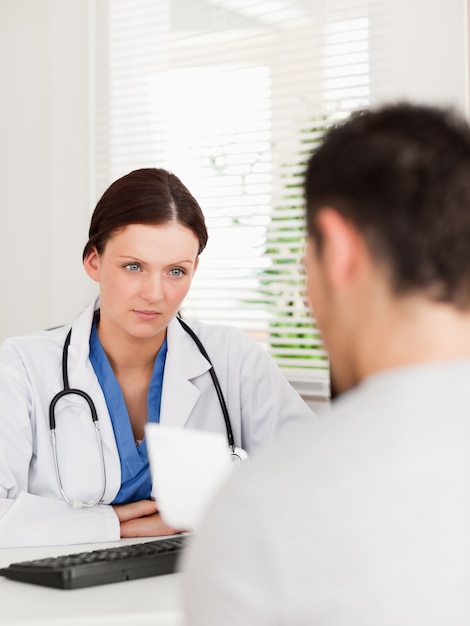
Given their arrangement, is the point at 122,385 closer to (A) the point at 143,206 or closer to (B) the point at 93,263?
(B) the point at 93,263

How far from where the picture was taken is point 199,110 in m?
2.90

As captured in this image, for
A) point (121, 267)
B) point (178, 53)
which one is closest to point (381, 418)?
point (121, 267)

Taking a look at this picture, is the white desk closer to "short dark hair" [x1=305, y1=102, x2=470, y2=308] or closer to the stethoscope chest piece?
the stethoscope chest piece

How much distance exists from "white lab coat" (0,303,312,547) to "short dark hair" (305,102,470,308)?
1.11 m

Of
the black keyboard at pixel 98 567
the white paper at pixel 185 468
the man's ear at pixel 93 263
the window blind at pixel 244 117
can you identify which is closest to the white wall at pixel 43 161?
the window blind at pixel 244 117

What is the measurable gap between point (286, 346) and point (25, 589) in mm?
1520

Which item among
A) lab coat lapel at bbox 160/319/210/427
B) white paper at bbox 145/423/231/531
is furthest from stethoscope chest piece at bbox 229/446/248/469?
white paper at bbox 145/423/231/531

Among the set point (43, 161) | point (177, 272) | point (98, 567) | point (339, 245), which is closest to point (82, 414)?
point (177, 272)

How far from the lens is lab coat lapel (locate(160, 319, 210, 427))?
1.90m

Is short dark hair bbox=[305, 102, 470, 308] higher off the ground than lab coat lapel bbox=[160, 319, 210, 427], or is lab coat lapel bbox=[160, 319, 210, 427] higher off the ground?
short dark hair bbox=[305, 102, 470, 308]

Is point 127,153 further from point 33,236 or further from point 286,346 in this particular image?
point 286,346

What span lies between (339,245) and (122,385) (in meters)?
1.31

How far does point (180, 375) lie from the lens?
1.94 meters

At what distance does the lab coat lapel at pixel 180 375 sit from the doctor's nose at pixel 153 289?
0.56ft
